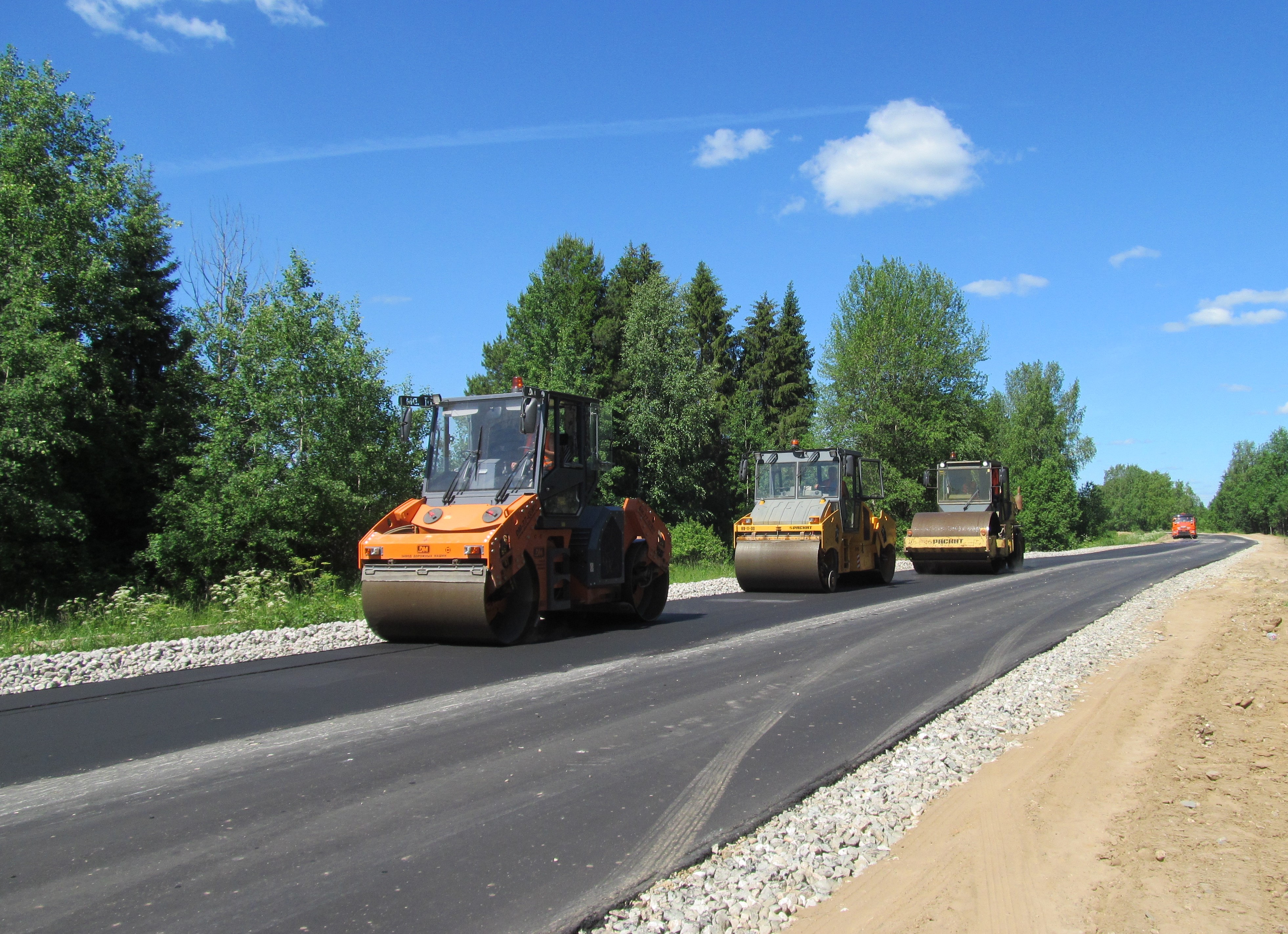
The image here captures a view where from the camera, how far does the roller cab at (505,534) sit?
928 cm

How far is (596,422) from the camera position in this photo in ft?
36.9

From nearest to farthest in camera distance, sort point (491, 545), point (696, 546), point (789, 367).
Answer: point (491, 545) < point (696, 546) < point (789, 367)

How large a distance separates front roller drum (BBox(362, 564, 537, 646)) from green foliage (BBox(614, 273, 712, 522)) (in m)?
27.1

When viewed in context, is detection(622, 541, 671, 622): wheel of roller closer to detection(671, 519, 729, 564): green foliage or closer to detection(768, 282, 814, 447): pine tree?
detection(671, 519, 729, 564): green foliage

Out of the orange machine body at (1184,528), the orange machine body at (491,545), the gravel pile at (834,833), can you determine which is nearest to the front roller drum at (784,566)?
the orange machine body at (491,545)

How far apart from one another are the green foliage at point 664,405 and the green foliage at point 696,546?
3178 mm

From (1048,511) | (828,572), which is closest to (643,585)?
(828,572)

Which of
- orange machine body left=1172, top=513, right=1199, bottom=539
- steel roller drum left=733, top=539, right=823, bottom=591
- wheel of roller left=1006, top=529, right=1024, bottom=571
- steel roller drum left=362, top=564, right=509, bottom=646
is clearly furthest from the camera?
orange machine body left=1172, top=513, right=1199, bottom=539

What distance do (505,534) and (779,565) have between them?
856 centimetres

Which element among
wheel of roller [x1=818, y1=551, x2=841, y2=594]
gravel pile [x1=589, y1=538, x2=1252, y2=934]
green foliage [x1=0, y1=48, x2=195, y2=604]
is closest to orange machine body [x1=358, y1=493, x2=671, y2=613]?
gravel pile [x1=589, y1=538, x2=1252, y2=934]

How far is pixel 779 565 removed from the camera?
55.5 ft

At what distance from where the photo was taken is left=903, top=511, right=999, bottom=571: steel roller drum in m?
22.8

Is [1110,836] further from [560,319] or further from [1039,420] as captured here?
[1039,420]

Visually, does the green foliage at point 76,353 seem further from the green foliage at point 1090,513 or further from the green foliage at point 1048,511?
the green foliage at point 1090,513
